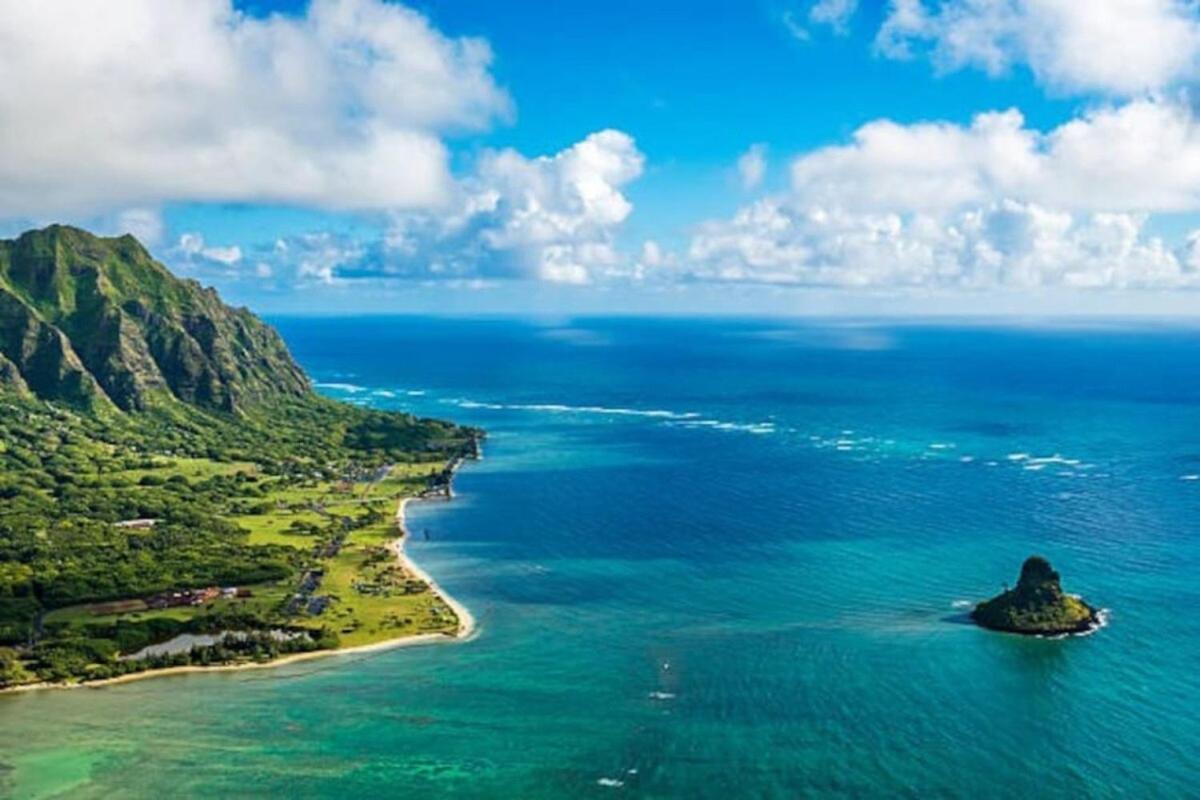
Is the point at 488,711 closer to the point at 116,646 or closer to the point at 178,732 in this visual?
the point at 178,732

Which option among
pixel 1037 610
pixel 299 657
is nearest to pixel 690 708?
pixel 299 657

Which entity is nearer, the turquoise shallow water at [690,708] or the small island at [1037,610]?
the turquoise shallow water at [690,708]

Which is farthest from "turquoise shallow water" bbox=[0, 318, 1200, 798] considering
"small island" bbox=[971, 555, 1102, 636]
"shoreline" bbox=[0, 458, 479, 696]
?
"small island" bbox=[971, 555, 1102, 636]

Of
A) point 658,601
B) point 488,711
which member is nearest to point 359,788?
point 488,711

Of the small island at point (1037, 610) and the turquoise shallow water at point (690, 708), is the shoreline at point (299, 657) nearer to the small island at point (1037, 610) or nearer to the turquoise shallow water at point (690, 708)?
the turquoise shallow water at point (690, 708)

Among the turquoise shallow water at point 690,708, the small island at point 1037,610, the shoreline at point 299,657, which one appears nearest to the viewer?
the turquoise shallow water at point 690,708

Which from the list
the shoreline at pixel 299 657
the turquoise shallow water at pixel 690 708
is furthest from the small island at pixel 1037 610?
the shoreline at pixel 299 657

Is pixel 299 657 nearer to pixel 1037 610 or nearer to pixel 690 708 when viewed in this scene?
pixel 690 708

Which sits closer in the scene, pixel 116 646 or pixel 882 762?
pixel 882 762
